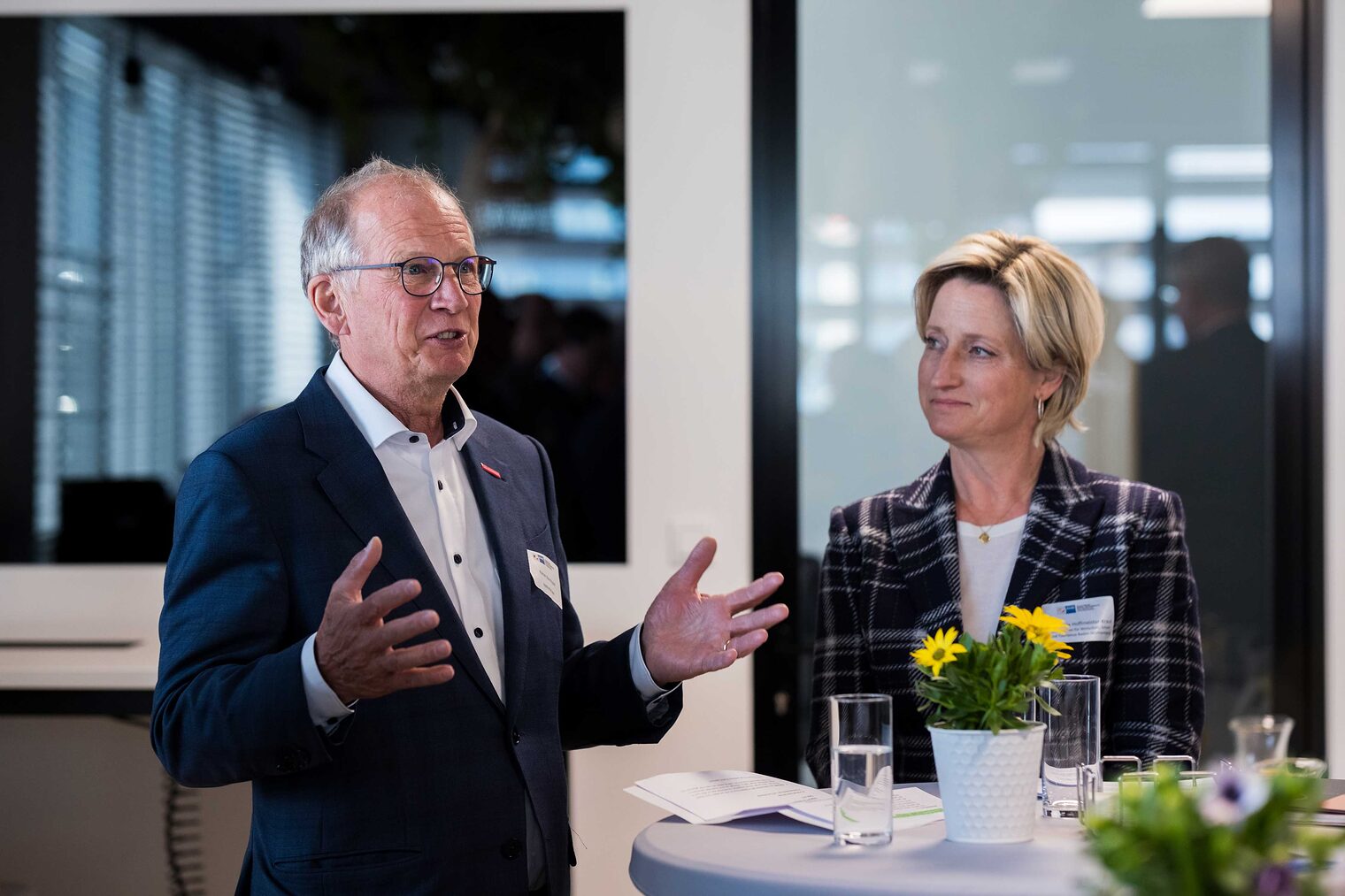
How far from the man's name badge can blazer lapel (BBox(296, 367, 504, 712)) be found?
218 millimetres

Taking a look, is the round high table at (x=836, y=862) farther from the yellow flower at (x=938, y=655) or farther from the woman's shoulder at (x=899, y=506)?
the woman's shoulder at (x=899, y=506)

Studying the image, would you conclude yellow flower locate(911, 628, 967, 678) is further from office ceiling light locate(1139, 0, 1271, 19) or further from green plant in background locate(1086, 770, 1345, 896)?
office ceiling light locate(1139, 0, 1271, 19)

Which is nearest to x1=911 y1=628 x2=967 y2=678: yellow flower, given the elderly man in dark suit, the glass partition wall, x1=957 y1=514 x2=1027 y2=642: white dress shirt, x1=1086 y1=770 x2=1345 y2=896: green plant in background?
the elderly man in dark suit

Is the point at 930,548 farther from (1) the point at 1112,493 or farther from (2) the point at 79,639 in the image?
(2) the point at 79,639

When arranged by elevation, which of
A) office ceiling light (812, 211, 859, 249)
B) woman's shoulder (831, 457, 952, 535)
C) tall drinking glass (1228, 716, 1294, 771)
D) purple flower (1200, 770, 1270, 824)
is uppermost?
office ceiling light (812, 211, 859, 249)

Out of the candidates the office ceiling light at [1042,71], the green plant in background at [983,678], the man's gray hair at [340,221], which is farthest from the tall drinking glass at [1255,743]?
the office ceiling light at [1042,71]

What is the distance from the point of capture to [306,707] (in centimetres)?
165

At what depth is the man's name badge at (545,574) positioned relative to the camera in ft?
7.02

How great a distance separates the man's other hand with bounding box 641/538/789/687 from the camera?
1928mm

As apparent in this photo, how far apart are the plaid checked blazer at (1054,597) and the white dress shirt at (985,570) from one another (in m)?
0.05

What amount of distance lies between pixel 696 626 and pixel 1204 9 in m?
2.66

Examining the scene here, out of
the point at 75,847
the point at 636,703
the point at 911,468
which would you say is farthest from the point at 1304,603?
the point at 75,847

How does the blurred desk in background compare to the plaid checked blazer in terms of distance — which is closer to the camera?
the plaid checked blazer

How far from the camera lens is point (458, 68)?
12.2 feet
